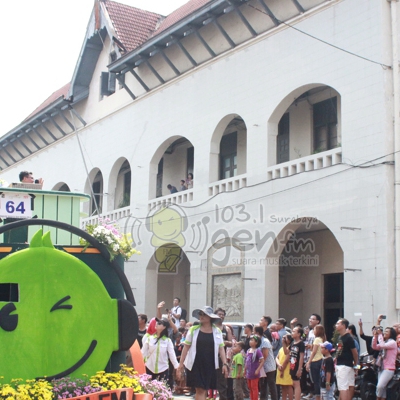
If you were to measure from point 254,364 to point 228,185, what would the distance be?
8971mm

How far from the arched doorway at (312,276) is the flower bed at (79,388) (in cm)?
1458

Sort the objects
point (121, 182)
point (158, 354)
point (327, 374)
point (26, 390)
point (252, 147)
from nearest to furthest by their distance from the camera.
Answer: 1. point (26, 390)
2. point (158, 354)
3. point (327, 374)
4. point (252, 147)
5. point (121, 182)

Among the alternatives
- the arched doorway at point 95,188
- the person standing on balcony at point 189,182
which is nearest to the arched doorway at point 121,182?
the arched doorway at point 95,188

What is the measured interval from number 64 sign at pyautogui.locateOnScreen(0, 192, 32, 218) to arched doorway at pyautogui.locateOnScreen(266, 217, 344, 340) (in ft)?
45.2

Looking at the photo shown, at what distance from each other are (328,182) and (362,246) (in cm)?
202

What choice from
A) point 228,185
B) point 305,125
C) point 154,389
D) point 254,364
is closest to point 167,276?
point 228,185

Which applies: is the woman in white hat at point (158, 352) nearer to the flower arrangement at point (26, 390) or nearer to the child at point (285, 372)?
the child at point (285, 372)

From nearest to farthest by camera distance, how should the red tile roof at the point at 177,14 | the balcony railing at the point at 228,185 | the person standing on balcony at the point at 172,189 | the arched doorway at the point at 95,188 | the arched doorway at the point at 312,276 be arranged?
the balcony railing at the point at 228,185, the arched doorway at the point at 312,276, the person standing on balcony at the point at 172,189, the red tile roof at the point at 177,14, the arched doorway at the point at 95,188

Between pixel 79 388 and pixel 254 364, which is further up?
pixel 79 388

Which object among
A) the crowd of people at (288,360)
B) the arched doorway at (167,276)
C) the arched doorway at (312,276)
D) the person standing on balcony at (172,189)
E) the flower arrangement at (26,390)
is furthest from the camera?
the arched doorway at (167,276)

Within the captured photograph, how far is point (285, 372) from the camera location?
43.2 feet

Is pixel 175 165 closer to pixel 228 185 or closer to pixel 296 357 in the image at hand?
pixel 228 185

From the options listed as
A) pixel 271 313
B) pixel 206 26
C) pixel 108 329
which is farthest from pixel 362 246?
pixel 108 329

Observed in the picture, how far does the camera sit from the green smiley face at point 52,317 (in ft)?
21.1
